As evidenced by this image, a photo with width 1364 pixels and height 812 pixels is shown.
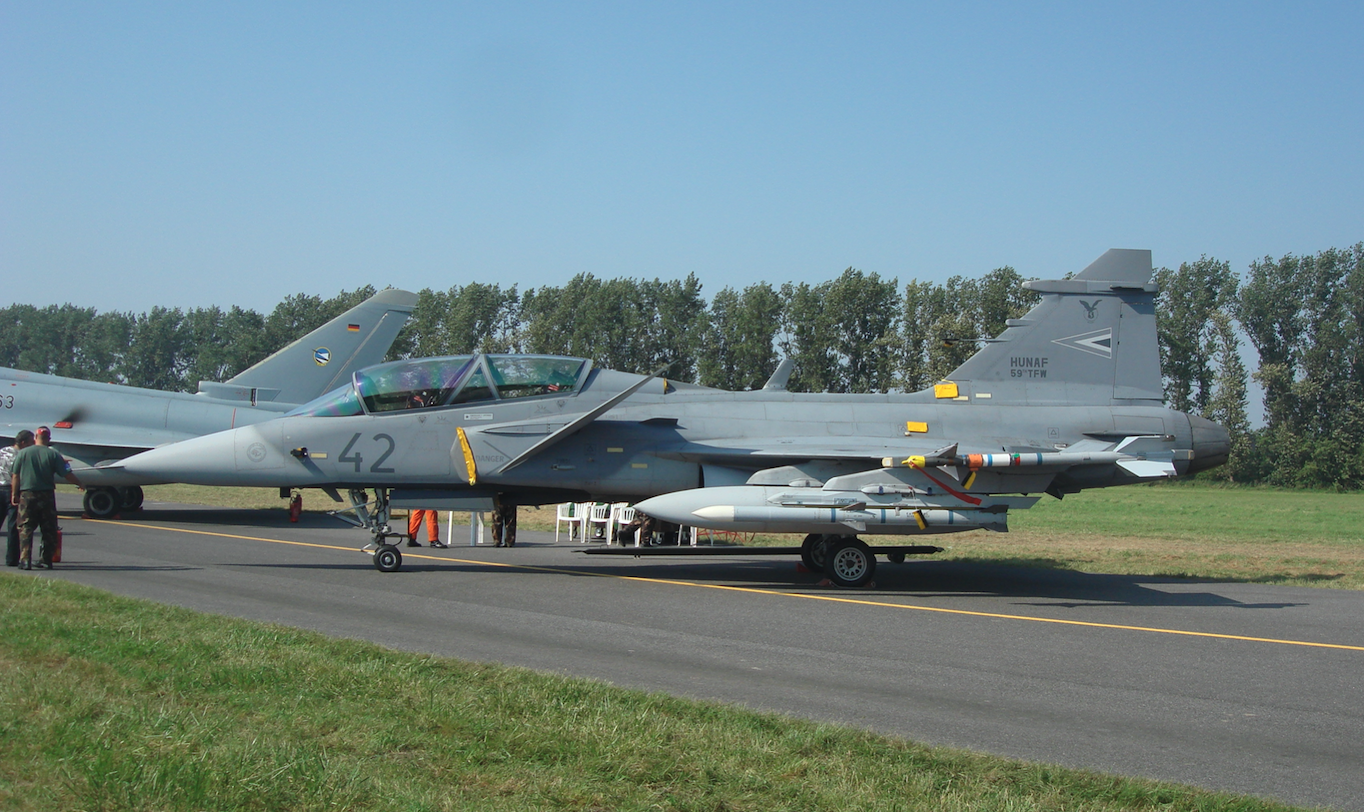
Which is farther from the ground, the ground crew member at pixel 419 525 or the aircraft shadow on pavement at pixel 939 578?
the ground crew member at pixel 419 525

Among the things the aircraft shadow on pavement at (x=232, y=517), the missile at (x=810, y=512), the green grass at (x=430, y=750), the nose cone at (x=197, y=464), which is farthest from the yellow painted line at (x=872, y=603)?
the green grass at (x=430, y=750)

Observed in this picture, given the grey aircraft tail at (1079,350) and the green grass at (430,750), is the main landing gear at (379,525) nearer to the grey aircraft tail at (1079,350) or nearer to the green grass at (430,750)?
the green grass at (430,750)

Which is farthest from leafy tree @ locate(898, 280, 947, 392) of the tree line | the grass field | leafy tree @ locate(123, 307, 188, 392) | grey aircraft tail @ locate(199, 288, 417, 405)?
leafy tree @ locate(123, 307, 188, 392)

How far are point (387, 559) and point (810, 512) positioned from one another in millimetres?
5225

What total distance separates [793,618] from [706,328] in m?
48.6

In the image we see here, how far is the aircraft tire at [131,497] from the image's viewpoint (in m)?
20.6

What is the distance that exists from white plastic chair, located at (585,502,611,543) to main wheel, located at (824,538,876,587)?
6.54 meters

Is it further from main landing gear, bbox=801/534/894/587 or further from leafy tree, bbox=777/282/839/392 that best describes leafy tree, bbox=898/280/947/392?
main landing gear, bbox=801/534/894/587

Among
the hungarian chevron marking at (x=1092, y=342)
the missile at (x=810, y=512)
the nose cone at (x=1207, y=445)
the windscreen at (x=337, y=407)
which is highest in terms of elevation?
the hungarian chevron marking at (x=1092, y=342)

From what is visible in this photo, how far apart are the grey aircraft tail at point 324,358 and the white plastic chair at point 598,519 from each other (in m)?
8.91

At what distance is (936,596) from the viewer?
11.5 meters

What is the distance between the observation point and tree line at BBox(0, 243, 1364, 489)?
53.6m

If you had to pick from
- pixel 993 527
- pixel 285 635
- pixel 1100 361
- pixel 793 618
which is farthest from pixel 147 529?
pixel 1100 361

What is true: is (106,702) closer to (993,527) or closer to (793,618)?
(793,618)
